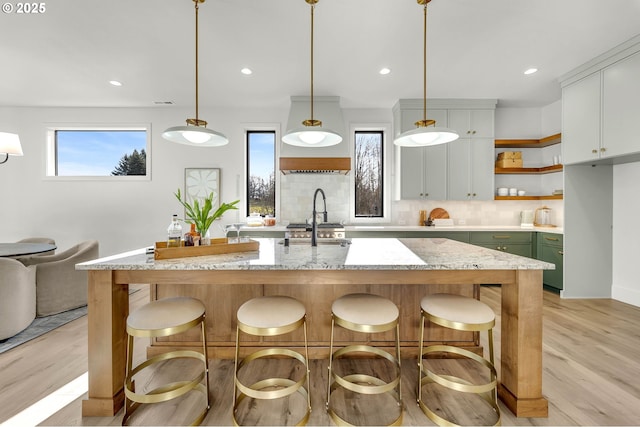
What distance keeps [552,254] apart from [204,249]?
4427mm

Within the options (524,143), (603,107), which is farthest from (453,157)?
(603,107)

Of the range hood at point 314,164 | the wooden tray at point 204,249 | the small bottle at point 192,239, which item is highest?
the range hood at point 314,164

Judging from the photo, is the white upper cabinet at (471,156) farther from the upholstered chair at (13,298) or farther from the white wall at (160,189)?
the upholstered chair at (13,298)

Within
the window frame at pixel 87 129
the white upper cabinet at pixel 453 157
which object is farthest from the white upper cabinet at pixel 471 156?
the window frame at pixel 87 129

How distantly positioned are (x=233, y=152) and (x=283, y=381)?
12.3 feet

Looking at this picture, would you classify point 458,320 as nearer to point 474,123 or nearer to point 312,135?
A: point 312,135

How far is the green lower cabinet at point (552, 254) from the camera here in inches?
143

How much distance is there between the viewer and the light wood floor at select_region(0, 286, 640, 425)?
1554mm

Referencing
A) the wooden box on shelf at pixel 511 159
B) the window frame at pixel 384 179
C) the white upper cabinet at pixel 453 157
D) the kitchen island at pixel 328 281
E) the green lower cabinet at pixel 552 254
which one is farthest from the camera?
the window frame at pixel 384 179

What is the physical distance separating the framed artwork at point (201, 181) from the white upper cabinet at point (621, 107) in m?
5.15

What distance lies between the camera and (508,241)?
3.98m

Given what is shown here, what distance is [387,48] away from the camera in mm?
2863

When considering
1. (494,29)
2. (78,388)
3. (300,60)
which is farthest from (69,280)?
(494,29)

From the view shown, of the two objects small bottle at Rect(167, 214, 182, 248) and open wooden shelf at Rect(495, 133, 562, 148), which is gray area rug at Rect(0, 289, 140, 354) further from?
open wooden shelf at Rect(495, 133, 562, 148)
